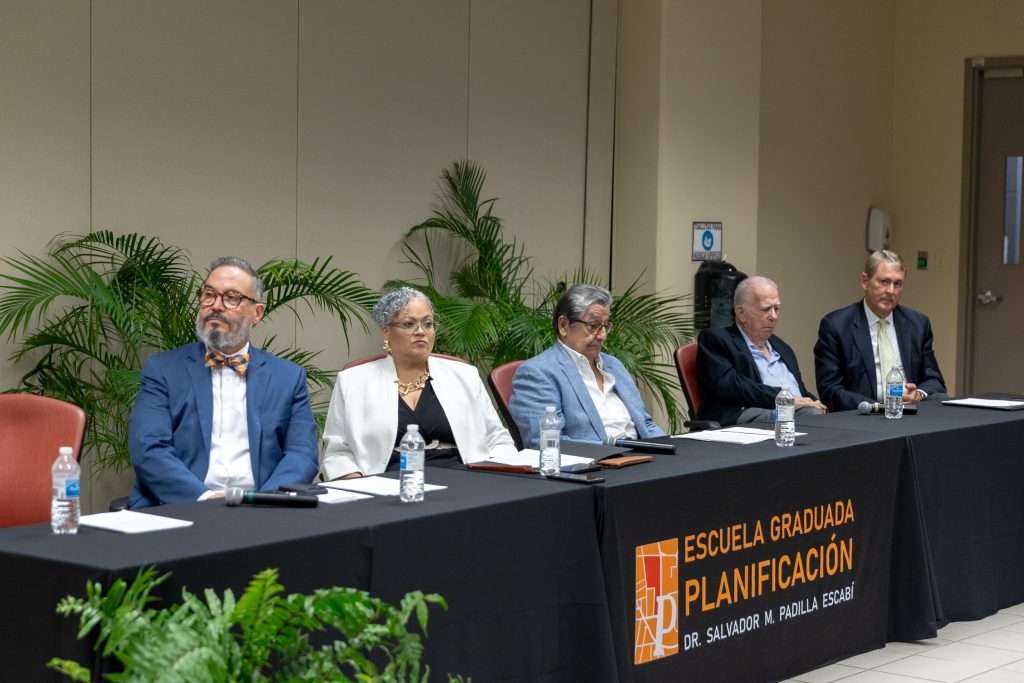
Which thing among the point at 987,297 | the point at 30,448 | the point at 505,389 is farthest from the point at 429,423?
the point at 987,297

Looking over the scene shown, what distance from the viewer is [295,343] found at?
6.21 metres

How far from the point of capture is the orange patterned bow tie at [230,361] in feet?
13.4

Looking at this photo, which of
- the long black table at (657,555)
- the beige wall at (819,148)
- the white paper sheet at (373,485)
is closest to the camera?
the long black table at (657,555)

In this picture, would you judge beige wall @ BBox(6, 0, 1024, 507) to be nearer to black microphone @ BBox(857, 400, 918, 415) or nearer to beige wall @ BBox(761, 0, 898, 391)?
beige wall @ BBox(761, 0, 898, 391)

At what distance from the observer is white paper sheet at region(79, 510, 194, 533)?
2924 mm

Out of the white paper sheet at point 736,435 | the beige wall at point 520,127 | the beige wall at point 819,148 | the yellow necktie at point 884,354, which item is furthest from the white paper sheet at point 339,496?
the beige wall at point 819,148

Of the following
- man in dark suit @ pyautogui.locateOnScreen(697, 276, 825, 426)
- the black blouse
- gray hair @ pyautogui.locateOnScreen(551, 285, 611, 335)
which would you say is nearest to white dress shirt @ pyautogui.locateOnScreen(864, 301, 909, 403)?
man in dark suit @ pyautogui.locateOnScreen(697, 276, 825, 426)

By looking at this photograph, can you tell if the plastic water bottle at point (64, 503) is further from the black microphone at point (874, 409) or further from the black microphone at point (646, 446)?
the black microphone at point (874, 409)

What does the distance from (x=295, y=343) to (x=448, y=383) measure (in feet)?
6.02

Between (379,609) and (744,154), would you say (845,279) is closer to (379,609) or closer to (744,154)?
(744,154)

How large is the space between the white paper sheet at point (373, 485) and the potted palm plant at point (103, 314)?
5.24 ft

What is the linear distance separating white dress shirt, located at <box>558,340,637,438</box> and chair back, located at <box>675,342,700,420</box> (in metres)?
0.80

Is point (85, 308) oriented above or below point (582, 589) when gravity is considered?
above

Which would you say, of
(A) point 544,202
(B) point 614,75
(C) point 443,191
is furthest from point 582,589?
(B) point 614,75
